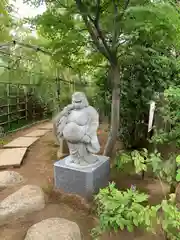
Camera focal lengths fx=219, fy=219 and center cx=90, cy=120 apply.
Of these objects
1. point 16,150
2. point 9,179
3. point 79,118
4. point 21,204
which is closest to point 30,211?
point 21,204

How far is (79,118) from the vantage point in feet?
8.96

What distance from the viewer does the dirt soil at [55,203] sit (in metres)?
2.14

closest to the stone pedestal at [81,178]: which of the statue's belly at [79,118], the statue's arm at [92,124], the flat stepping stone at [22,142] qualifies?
the statue's arm at [92,124]

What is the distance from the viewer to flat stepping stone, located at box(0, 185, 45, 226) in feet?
7.68

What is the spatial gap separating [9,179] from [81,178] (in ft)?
3.57

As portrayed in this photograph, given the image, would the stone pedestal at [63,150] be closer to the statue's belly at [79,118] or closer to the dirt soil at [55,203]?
A: the dirt soil at [55,203]

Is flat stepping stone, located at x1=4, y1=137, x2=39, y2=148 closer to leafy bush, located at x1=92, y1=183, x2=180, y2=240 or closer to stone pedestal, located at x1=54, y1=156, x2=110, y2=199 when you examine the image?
stone pedestal, located at x1=54, y1=156, x2=110, y2=199

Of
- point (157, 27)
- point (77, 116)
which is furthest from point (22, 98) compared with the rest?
point (157, 27)

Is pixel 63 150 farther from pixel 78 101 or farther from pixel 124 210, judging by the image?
pixel 124 210

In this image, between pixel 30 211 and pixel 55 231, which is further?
pixel 30 211

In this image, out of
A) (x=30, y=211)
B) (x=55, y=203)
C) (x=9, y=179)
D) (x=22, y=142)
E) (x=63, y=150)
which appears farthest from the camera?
(x=22, y=142)

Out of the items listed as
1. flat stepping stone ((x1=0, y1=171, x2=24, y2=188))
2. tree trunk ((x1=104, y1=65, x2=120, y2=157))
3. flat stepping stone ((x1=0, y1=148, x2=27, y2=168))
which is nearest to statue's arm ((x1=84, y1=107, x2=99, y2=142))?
tree trunk ((x1=104, y1=65, x2=120, y2=157))

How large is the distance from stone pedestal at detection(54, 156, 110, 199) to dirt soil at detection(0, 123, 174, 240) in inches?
4.2

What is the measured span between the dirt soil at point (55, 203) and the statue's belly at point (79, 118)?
937 millimetres
